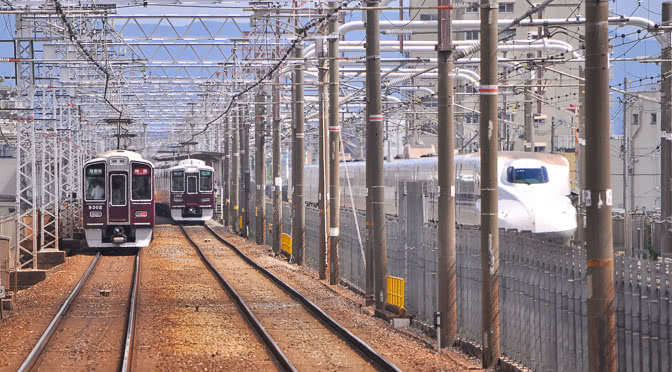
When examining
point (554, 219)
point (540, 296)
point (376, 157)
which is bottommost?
point (540, 296)

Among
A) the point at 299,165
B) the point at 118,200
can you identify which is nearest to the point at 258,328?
the point at 299,165

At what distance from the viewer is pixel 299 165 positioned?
1057 inches

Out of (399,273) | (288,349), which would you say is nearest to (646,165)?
(399,273)

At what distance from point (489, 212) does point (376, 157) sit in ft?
17.4

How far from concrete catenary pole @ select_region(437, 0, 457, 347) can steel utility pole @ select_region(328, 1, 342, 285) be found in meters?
6.36

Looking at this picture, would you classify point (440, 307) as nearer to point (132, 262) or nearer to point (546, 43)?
point (546, 43)

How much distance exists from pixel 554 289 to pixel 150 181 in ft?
74.1

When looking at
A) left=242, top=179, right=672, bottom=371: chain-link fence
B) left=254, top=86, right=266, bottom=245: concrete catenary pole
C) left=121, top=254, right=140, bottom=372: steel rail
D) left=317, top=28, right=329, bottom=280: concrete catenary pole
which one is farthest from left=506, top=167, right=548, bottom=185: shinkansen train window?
left=254, top=86, right=266, bottom=245: concrete catenary pole

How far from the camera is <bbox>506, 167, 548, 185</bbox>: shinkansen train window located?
70.0ft

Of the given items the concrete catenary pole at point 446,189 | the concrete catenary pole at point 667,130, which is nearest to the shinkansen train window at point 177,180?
the concrete catenary pole at point 667,130

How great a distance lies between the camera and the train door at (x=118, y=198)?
31141 mm

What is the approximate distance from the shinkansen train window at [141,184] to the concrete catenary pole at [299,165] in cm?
585

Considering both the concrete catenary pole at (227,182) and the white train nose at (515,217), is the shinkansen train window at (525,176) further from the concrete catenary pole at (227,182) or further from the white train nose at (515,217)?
the concrete catenary pole at (227,182)

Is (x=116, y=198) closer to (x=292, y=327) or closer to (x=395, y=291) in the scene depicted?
(x=292, y=327)
